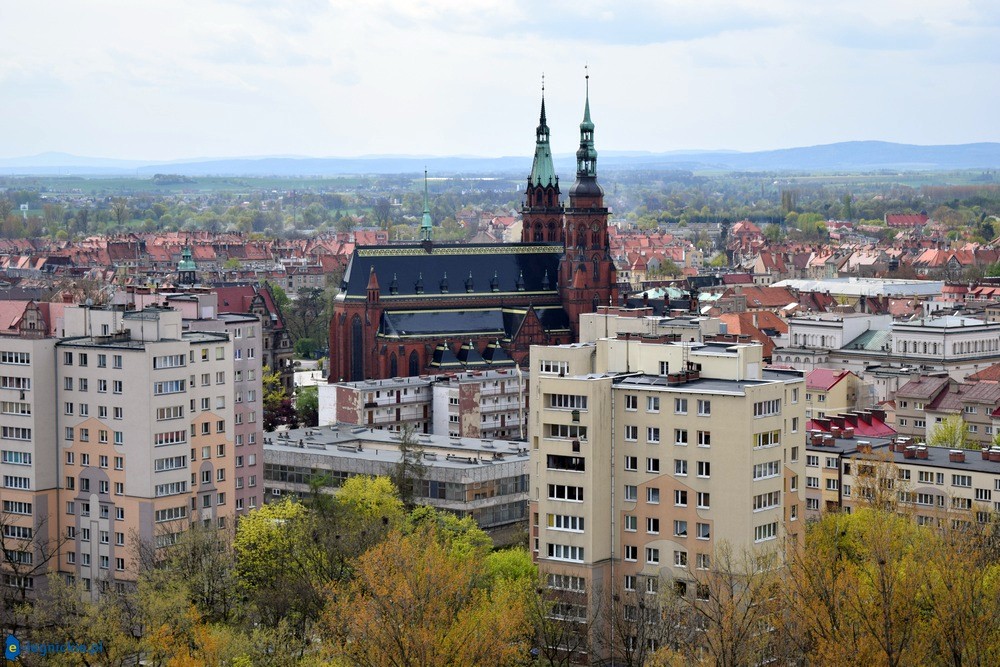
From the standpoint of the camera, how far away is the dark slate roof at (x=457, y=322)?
148 meters

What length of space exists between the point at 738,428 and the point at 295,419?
7103 cm

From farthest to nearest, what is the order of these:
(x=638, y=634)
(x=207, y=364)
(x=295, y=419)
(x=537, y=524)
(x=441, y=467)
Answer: (x=295, y=419) → (x=441, y=467) → (x=207, y=364) → (x=537, y=524) → (x=638, y=634)

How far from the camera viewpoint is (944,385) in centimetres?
10988

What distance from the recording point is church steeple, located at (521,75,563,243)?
16575 centimetres

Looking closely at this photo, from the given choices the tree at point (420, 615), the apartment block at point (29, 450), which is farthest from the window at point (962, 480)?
the apartment block at point (29, 450)

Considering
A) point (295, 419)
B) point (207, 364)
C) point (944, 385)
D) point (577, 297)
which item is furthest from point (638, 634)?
point (577, 297)

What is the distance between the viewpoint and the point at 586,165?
16088 centimetres

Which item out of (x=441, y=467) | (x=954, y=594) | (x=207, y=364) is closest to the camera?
(x=954, y=594)

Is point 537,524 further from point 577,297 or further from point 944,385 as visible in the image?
point 577,297

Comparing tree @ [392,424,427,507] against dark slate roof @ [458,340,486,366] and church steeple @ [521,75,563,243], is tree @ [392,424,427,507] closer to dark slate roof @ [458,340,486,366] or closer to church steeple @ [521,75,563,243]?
dark slate roof @ [458,340,486,366]

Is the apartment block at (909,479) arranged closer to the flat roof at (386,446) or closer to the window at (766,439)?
the flat roof at (386,446)

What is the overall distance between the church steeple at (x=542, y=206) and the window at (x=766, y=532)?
102 metres
